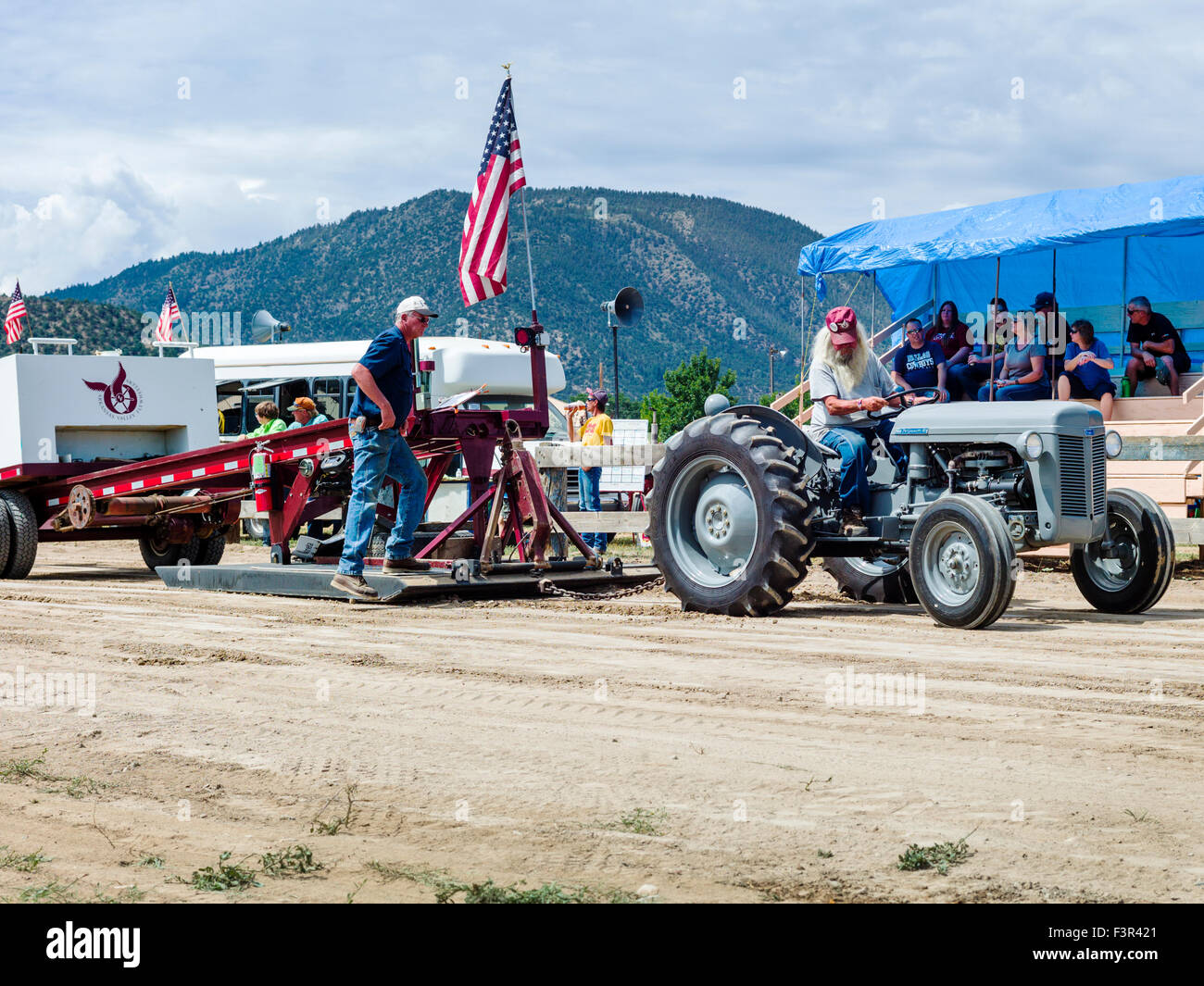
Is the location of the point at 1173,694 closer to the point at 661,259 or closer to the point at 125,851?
the point at 125,851

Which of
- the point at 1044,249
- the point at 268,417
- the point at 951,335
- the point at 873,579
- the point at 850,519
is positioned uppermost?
the point at 1044,249

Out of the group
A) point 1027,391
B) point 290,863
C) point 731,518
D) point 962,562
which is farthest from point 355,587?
point 1027,391

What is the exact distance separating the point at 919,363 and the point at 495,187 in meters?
5.76

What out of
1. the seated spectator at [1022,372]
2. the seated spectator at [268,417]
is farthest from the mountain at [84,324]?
the seated spectator at [1022,372]

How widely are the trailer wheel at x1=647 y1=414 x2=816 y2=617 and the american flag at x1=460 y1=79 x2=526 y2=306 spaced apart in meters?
3.43

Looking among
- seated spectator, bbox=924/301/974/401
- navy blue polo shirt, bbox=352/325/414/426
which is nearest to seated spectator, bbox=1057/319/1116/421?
seated spectator, bbox=924/301/974/401

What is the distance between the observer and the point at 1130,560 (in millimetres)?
8672

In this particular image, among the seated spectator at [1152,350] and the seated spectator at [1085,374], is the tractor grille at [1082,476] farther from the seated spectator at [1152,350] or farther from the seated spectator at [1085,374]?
the seated spectator at [1152,350]

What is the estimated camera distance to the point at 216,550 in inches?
515

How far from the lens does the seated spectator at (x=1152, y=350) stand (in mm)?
14242

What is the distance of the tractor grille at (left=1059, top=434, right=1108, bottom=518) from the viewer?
8.12 m

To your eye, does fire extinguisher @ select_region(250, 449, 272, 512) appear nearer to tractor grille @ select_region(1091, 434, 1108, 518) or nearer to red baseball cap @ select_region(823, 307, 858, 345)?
red baseball cap @ select_region(823, 307, 858, 345)

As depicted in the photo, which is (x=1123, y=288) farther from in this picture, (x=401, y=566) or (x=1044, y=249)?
(x=401, y=566)
